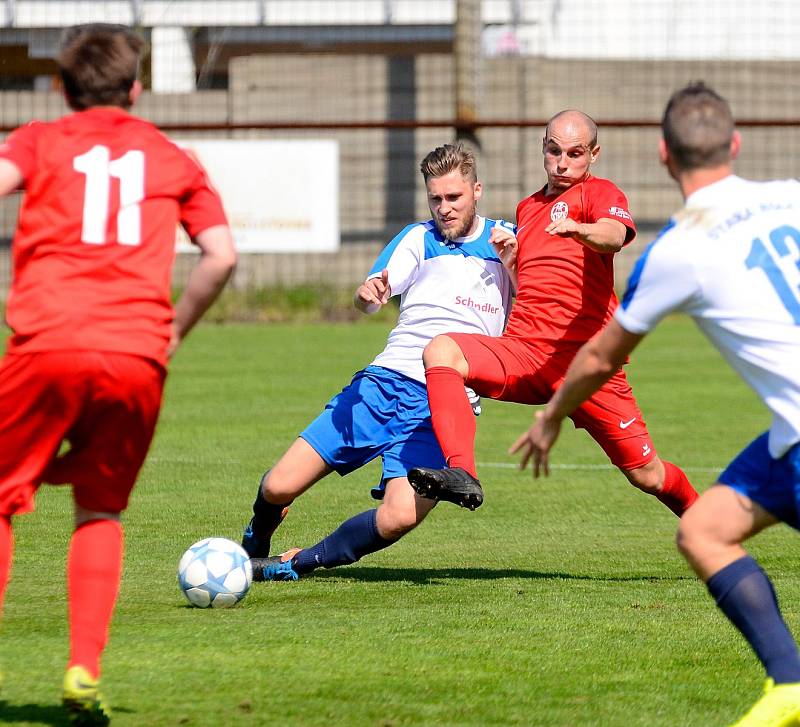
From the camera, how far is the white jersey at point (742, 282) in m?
3.52

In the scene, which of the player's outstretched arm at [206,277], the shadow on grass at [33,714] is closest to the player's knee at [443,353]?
the player's outstretched arm at [206,277]

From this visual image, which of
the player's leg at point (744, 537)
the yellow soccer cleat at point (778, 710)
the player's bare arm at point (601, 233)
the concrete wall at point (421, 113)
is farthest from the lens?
the concrete wall at point (421, 113)

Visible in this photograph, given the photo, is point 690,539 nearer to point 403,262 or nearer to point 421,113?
point 403,262

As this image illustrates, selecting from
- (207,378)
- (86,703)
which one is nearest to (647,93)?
(207,378)

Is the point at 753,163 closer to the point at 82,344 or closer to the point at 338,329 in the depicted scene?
the point at 338,329

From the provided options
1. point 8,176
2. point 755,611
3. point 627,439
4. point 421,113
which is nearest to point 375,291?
point 627,439

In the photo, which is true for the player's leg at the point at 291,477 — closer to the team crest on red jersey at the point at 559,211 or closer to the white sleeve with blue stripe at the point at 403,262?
the white sleeve with blue stripe at the point at 403,262

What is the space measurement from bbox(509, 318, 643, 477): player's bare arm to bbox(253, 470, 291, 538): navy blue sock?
215 cm

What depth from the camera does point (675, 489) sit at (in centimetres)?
592

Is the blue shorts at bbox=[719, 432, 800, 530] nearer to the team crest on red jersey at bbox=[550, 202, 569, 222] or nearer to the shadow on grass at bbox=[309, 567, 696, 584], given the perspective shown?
the shadow on grass at bbox=[309, 567, 696, 584]

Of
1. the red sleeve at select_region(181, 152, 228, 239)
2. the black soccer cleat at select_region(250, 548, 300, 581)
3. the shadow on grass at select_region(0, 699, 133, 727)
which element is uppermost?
the red sleeve at select_region(181, 152, 228, 239)

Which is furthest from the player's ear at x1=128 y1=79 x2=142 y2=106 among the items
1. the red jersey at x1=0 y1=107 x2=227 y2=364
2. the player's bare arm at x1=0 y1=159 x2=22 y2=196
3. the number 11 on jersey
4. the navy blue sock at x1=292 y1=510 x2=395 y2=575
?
the navy blue sock at x1=292 y1=510 x2=395 y2=575

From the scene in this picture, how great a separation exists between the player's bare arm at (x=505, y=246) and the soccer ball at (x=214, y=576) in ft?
5.35

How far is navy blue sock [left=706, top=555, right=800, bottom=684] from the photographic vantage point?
361cm
